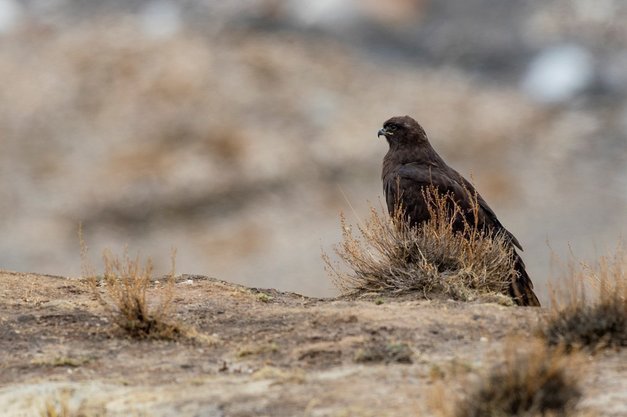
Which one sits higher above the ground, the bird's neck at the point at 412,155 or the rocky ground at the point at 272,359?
the bird's neck at the point at 412,155

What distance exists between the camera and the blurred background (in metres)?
48.1

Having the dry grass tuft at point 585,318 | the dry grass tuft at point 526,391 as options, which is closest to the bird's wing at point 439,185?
the dry grass tuft at point 585,318

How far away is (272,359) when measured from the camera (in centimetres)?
898

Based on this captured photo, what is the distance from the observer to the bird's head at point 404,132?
1341cm

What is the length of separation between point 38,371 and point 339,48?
174 ft

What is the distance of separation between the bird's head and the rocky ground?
102 inches

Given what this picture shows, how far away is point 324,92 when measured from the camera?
58219 mm

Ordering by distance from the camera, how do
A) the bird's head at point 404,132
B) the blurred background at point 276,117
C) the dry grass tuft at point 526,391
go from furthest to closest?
the blurred background at point 276,117 → the bird's head at point 404,132 → the dry grass tuft at point 526,391

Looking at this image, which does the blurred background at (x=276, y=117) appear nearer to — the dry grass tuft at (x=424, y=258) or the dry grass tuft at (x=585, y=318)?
the dry grass tuft at (x=424, y=258)

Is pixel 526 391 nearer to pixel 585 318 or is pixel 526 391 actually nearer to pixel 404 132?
pixel 585 318

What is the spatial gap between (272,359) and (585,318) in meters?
2.19

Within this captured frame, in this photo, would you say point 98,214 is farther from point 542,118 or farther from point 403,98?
point 542,118

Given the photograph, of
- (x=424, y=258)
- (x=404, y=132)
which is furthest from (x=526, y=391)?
(x=404, y=132)

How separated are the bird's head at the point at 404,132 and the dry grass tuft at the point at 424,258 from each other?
131 centimetres
